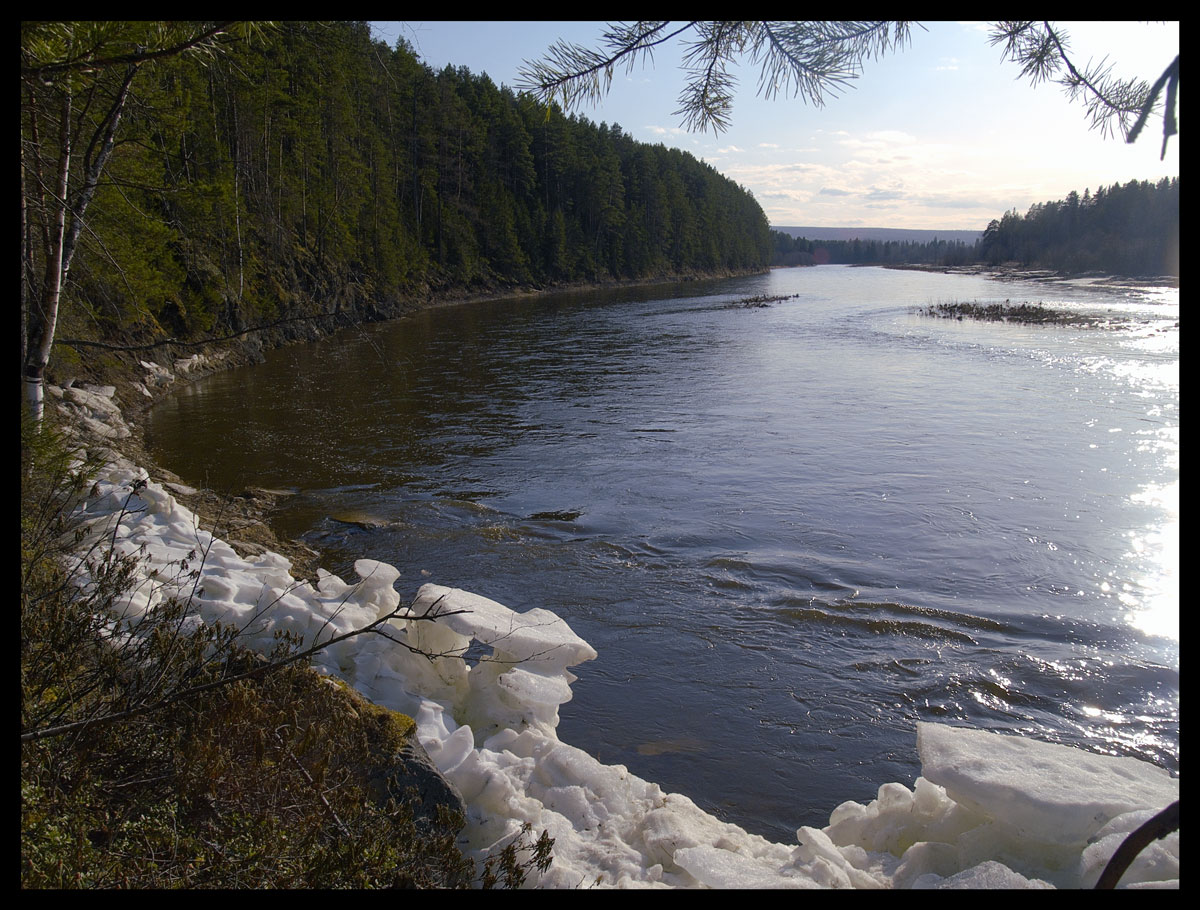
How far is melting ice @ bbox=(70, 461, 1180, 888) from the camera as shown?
3498 mm

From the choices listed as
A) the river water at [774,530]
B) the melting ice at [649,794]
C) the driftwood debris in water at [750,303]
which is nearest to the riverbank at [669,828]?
the melting ice at [649,794]

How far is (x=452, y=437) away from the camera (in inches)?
595

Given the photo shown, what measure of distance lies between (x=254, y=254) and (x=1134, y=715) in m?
30.9

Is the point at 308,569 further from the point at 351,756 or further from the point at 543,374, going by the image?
the point at 543,374

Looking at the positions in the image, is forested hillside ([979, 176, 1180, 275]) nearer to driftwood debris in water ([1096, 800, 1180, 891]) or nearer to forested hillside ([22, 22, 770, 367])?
forested hillside ([22, 22, 770, 367])

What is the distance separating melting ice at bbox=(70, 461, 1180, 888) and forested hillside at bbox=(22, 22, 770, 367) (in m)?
2.84

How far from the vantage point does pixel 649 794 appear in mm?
4547

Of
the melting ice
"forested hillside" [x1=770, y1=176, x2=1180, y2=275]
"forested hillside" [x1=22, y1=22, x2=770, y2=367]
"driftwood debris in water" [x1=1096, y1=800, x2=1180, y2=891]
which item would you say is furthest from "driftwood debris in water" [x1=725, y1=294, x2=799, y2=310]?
"driftwood debris in water" [x1=1096, y1=800, x2=1180, y2=891]

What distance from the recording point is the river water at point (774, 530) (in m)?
5.93

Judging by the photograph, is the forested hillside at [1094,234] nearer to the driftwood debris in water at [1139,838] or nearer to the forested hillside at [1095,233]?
the forested hillside at [1095,233]

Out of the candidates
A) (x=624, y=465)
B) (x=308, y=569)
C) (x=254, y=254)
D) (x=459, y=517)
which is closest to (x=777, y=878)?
(x=308, y=569)

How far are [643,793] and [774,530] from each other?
5.90 meters

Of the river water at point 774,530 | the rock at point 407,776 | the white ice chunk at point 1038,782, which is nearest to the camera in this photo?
the white ice chunk at point 1038,782

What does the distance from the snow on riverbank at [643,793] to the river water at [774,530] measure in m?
0.79
